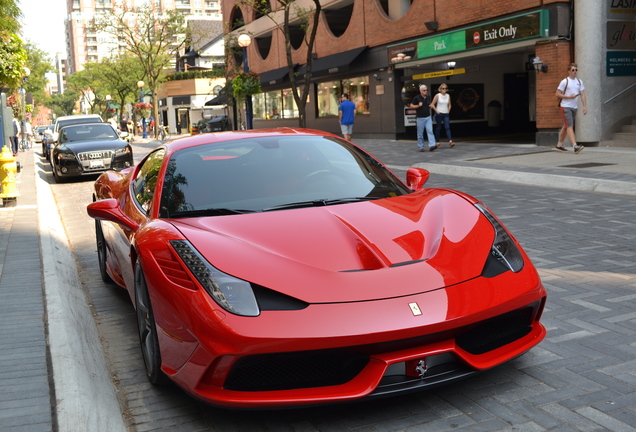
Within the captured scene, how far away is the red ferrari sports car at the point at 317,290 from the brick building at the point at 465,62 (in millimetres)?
15836

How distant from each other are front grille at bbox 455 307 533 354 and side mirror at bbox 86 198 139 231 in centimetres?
219

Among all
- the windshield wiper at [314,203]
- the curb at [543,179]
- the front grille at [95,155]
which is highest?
the front grille at [95,155]

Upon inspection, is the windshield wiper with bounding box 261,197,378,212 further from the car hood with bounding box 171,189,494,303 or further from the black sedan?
the black sedan

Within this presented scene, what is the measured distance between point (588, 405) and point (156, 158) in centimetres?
322

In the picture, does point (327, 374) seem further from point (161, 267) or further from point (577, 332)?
point (577, 332)

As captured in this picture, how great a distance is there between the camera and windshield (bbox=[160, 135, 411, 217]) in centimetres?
399

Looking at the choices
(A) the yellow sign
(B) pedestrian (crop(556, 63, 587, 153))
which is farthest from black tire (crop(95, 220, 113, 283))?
(A) the yellow sign

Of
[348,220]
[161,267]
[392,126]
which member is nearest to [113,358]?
[161,267]

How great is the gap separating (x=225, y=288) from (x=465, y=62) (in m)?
23.9

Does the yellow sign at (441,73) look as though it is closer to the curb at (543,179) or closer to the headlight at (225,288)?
the curb at (543,179)

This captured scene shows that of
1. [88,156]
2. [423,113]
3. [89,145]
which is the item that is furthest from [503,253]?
[423,113]

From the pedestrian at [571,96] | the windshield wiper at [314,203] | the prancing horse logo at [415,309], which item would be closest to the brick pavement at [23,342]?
the windshield wiper at [314,203]

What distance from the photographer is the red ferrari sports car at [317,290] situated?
288cm

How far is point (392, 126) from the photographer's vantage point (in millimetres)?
27016
